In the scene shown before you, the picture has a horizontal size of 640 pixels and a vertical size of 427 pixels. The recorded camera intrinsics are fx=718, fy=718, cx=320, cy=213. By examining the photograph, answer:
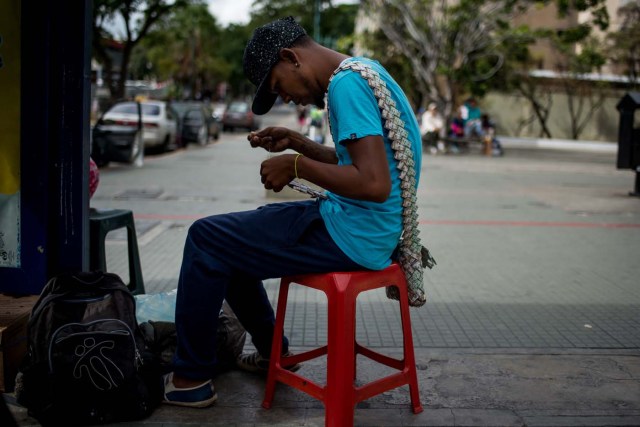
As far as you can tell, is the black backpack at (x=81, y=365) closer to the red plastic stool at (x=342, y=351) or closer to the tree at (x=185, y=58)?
the red plastic stool at (x=342, y=351)

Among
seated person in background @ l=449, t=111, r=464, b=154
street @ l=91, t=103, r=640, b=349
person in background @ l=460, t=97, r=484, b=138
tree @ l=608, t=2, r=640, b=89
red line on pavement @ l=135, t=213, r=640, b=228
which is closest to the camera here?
street @ l=91, t=103, r=640, b=349

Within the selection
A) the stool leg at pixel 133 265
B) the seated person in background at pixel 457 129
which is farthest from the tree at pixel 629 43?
the stool leg at pixel 133 265

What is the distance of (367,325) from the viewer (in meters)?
4.50

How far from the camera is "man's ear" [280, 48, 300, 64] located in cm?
280

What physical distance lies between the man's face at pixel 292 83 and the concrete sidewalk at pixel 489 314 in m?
1.37

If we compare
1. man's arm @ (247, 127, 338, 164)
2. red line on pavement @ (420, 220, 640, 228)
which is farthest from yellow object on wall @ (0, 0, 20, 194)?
red line on pavement @ (420, 220, 640, 228)

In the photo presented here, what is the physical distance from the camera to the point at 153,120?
64.6ft

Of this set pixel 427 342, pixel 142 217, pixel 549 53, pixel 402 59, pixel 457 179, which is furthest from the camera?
pixel 549 53

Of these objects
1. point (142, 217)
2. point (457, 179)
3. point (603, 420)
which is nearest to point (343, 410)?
point (603, 420)

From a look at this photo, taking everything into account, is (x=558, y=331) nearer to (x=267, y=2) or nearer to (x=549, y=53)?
(x=549, y=53)

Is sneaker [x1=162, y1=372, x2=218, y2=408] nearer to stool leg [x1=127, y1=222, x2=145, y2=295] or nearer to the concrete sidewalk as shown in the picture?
the concrete sidewalk

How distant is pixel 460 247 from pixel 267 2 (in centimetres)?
7137

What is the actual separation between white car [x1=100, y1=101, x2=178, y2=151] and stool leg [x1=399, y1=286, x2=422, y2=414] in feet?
50.7

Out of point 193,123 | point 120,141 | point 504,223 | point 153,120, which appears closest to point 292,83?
point 504,223
